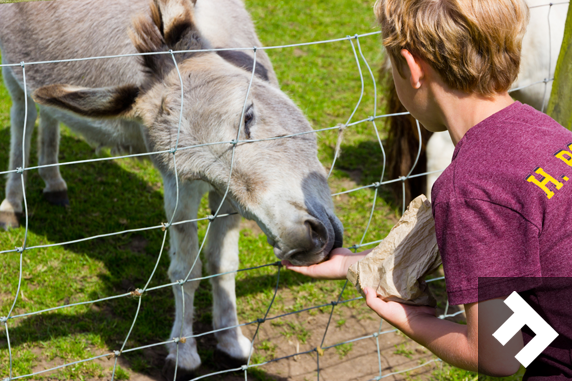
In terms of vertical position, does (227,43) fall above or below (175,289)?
above

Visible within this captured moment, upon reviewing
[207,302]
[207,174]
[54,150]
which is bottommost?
[207,302]

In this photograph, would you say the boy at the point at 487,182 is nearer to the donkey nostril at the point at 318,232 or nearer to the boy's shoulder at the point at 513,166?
the boy's shoulder at the point at 513,166

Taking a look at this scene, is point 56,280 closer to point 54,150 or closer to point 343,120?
point 54,150

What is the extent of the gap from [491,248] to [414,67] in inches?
20.5

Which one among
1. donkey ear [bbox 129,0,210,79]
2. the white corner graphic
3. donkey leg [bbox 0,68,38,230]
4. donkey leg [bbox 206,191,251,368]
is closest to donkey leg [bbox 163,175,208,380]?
donkey leg [bbox 206,191,251,368]

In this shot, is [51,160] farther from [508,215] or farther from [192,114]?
[508,215]

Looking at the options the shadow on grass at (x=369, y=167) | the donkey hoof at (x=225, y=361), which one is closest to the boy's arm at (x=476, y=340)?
the donkey hoof at (x=225, y=361)

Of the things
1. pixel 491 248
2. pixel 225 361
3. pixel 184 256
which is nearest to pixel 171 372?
pixel 225 361

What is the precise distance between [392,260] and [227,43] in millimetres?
1868

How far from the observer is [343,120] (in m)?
5.75

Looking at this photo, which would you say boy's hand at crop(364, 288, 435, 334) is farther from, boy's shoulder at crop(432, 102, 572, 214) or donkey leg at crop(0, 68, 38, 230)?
donkey leg at crop(0, 68, 38, 230)

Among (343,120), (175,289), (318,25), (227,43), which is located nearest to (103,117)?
(227,43)

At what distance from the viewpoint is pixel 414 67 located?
4.67 ft

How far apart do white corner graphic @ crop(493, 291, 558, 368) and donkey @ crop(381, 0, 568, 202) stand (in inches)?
77.0
